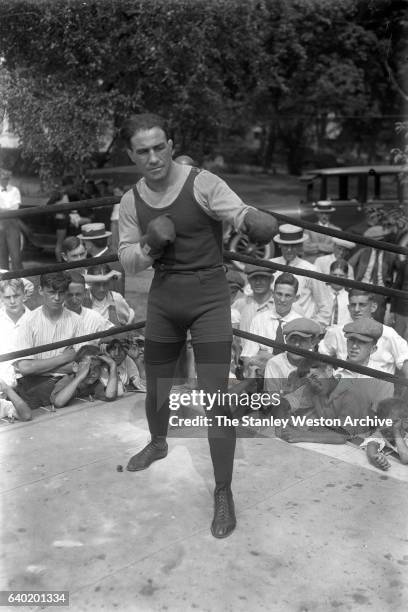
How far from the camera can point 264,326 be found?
5445 millimetres

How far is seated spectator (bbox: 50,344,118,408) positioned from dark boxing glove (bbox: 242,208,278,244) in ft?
6.07

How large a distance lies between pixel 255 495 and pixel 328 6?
523 inches

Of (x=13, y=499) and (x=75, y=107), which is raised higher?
(x=75, y=107)

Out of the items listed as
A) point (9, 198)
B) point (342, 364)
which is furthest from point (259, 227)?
point (9, 198)

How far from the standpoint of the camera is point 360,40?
1736cm

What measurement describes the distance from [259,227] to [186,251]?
0.40 meters

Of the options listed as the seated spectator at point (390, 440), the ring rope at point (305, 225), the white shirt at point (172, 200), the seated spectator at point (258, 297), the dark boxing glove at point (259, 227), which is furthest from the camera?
the seated spectator at point (258, 297)

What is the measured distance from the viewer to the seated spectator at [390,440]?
361cm

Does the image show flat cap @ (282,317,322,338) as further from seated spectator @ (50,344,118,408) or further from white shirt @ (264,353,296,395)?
seated spectator @ (50,344,118,408)

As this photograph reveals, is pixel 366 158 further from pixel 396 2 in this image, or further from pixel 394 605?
pixel 394 605

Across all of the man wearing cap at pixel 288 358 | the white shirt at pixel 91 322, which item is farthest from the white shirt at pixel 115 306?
the man wearing cap at pixel 288 358

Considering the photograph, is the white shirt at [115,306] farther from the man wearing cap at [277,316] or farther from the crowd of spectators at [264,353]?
the man wearing cap at [277,316]

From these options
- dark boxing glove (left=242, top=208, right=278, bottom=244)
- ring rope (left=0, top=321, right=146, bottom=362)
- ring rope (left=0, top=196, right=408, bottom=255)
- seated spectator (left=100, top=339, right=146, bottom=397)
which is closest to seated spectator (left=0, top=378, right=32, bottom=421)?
ring rope (left=0, top=321, right=146, bottom=362)

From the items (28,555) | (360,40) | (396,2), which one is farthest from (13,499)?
(360,40)
